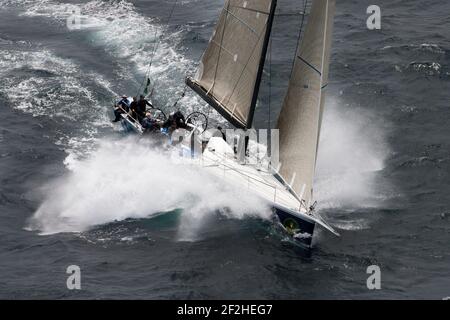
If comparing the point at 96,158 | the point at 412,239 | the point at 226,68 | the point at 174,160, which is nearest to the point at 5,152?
the point at 96,158

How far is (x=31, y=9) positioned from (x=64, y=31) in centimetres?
637

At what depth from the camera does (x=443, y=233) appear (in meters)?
31.0

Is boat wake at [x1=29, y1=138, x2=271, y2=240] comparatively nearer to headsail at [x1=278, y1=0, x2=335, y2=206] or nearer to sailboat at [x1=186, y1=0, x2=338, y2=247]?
sailboat at [x1=186, y1=0, x2=338, y2=247]

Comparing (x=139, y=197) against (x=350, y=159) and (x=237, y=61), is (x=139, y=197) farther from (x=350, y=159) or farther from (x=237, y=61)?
(x=350, y=159)

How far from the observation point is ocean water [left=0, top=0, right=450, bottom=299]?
28703 mm

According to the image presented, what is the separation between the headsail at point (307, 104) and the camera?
2825 cm

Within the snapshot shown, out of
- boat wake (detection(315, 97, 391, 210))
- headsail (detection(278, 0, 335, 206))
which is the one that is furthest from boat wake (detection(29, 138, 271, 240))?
boat wake (detection(315, 97, 391, 210))

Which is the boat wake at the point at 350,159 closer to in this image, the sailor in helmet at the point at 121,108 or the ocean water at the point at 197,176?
the ocean water at the point at 197,176

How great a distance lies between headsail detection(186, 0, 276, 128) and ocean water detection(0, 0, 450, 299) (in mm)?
3824

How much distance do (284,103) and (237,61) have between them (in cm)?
416

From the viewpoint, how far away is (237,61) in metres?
33.9

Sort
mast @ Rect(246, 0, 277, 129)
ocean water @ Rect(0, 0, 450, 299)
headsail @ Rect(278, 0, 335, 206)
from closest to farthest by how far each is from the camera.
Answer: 1. headsail @ Rect(278, 0, 335, 206)
2. ocean water @ Rect(0, 0, 450, 299)
3. mast @ Rect(246, 0, 277, 129)

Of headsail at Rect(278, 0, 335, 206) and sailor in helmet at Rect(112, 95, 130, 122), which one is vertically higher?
headsail at Rect(278, 0, 335, 206)

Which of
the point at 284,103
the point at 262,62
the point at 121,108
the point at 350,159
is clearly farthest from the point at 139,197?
the point at 350,159
